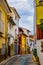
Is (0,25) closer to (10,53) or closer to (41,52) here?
(41,52)

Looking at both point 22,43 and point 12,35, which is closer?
point 12,35

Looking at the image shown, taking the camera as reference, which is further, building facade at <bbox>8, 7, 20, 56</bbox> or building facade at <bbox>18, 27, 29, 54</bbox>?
building facade at <bbox>18, 27, 29, 54</bbox>

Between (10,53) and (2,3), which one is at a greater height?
(2,3)

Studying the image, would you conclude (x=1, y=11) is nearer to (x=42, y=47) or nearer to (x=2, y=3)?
(x=2, y=3)

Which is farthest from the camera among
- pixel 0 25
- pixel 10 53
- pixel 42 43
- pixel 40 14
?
pixel 10 53

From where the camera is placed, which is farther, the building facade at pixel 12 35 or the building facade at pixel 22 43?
the building facade at pixel 22 43

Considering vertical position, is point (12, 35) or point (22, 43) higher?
point (12, 35)

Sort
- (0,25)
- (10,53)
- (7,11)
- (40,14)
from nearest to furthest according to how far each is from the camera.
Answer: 1. (40,14)
2. (0,25)
3. (7,11)
4. (10,53)

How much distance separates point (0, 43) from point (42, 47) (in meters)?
11.1

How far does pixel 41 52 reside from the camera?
658 inches

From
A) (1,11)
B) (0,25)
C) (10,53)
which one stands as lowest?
(10,53)

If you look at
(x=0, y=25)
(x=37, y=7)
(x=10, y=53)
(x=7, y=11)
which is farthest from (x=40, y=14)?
(x=10, y=53)

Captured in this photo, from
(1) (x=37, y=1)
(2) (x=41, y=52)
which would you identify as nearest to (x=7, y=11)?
(1) (x=37, y=1)

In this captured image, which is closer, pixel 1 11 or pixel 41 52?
pixel 41 52
